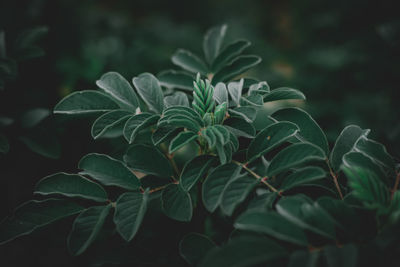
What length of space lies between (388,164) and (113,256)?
677mm

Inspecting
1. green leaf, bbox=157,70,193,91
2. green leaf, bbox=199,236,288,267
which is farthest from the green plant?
green leaf, bbox=157,70,193,91

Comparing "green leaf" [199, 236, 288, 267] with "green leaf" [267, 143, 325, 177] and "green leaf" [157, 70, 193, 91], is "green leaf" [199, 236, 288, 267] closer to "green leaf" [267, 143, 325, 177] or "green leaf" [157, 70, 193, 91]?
"green leaf" [267, 143, 325, 177]

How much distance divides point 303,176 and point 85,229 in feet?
1.55

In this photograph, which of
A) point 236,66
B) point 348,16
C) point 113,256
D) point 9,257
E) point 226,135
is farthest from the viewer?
point 348,16

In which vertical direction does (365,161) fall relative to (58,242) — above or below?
above

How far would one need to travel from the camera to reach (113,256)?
0.77m

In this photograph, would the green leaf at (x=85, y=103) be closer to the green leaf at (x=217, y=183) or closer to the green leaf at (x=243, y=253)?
the green leaf at (x=217, y=183)

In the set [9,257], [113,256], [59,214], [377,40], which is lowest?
[9,257]

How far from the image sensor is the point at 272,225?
22.0 inches

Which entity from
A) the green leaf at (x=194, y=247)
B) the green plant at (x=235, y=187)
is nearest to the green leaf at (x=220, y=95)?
the green plant at (x=235, y=187)

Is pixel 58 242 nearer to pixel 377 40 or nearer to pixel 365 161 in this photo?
pixel 365 161

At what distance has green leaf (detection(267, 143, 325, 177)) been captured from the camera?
0.64 meters

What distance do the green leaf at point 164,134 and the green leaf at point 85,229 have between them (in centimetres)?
19

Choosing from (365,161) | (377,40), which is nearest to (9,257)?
(365,161)
